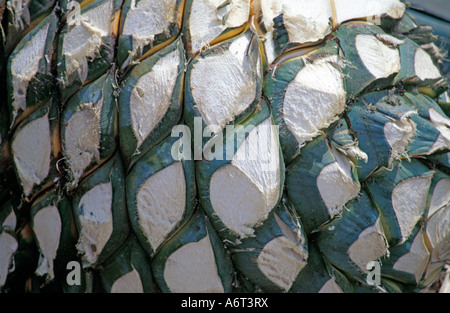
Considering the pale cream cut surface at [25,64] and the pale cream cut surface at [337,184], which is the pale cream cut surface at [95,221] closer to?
the pale cream cut surface at [25,64]

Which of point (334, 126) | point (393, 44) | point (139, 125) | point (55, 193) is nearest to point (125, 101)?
point (139, 125)

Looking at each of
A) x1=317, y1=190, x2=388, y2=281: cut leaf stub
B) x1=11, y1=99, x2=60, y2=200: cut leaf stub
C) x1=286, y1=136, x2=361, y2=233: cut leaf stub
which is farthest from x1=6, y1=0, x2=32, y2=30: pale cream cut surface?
x1=317, y1=190, x2=388, y2=281: cut leaf stub

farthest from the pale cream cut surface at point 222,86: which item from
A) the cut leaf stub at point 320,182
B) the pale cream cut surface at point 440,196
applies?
the pale cream cut surface at point 440,196

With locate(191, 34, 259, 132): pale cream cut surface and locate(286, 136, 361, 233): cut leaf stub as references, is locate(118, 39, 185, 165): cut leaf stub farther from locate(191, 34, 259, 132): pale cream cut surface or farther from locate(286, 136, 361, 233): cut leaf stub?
locate(286, 136, 361, 233): cut leaf stub

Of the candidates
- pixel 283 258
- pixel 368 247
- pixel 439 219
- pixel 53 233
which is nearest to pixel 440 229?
pixel 439 219

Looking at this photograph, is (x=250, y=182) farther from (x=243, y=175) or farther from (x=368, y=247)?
(x=368, y=247)
